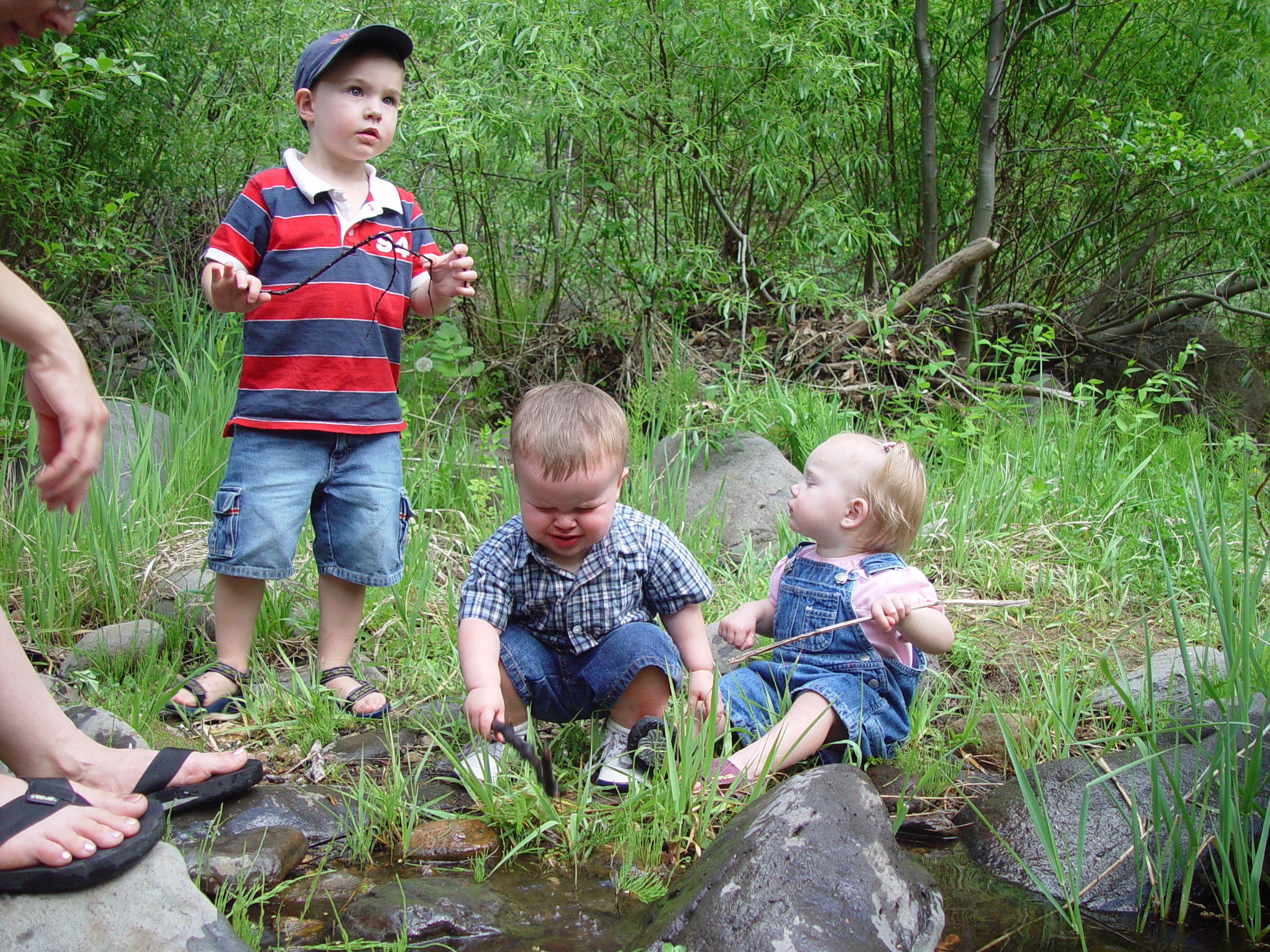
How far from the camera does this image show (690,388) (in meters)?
4.91

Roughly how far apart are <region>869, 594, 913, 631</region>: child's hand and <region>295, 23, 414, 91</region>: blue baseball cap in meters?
1.90

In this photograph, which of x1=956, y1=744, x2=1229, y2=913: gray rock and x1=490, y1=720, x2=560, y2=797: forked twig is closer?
x1=490, y1=720, x2=560, y2=797: forked twig

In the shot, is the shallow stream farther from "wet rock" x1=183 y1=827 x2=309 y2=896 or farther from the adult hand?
the adult hand

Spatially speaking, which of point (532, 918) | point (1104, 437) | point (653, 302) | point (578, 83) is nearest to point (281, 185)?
point (532, 918)

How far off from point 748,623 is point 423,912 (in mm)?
1110

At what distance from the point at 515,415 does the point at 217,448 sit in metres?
1.97

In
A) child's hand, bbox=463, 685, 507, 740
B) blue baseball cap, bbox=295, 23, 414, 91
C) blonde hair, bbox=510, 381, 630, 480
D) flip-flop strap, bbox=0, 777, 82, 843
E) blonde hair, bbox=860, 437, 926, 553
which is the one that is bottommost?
child's hand, bbox=463, 685, 507, 740

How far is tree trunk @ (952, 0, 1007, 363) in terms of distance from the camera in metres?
5.80

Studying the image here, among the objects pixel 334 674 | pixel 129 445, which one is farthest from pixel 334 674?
pixel 129 445

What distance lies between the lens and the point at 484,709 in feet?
6.98

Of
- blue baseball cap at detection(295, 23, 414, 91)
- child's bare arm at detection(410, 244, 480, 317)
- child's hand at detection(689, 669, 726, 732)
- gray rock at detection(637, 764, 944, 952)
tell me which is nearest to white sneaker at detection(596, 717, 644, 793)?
child's hand at detection(689, 669, 726, 732)

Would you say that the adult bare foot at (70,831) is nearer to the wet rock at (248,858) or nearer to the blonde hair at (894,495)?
the wet rock at (248,858)

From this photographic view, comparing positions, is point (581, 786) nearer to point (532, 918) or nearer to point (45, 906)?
point (532, 918)

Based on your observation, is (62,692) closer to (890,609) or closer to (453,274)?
(453,274)
